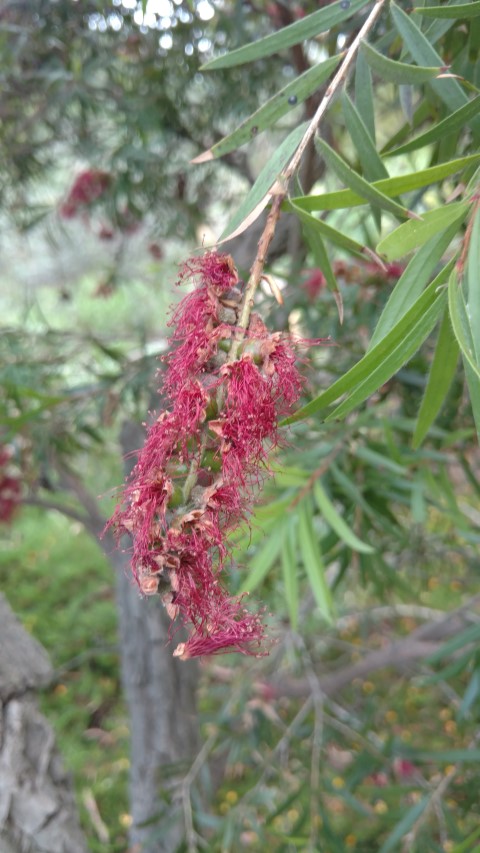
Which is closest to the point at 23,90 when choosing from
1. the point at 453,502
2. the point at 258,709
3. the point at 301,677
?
the point at 453,502

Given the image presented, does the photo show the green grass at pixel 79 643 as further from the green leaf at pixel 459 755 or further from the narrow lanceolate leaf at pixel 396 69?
the narrow lanceolate leaf at pixel 396 69

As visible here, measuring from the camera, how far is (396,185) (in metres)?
0.45

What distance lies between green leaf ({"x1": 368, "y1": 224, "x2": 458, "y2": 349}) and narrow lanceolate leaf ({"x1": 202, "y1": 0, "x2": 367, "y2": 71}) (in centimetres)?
19

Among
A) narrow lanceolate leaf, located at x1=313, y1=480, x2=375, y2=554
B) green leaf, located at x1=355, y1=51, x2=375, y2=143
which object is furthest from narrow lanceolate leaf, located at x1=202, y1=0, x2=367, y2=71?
narrow lanceolate leaf, located at x1=313, y1=480, x2=375, y2=554

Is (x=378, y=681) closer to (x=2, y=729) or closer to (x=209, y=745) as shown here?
(x=209, y=745)

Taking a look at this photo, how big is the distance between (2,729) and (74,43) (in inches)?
43.5

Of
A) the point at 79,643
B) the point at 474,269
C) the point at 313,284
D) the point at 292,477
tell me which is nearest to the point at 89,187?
the point at 313,284

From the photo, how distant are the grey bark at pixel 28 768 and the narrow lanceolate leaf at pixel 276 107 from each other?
711 mm

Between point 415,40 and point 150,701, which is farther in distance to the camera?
point 150,701

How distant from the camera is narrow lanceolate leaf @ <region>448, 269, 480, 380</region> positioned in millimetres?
391

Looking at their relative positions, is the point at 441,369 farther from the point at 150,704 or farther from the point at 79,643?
the point at 79,643

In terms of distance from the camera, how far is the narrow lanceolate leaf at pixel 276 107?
1.59ft

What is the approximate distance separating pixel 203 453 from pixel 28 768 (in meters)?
0.69

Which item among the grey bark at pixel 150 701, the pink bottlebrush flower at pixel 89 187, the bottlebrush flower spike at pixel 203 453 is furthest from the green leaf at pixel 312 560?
the pink bottlebrush flower at pixel 89 187
